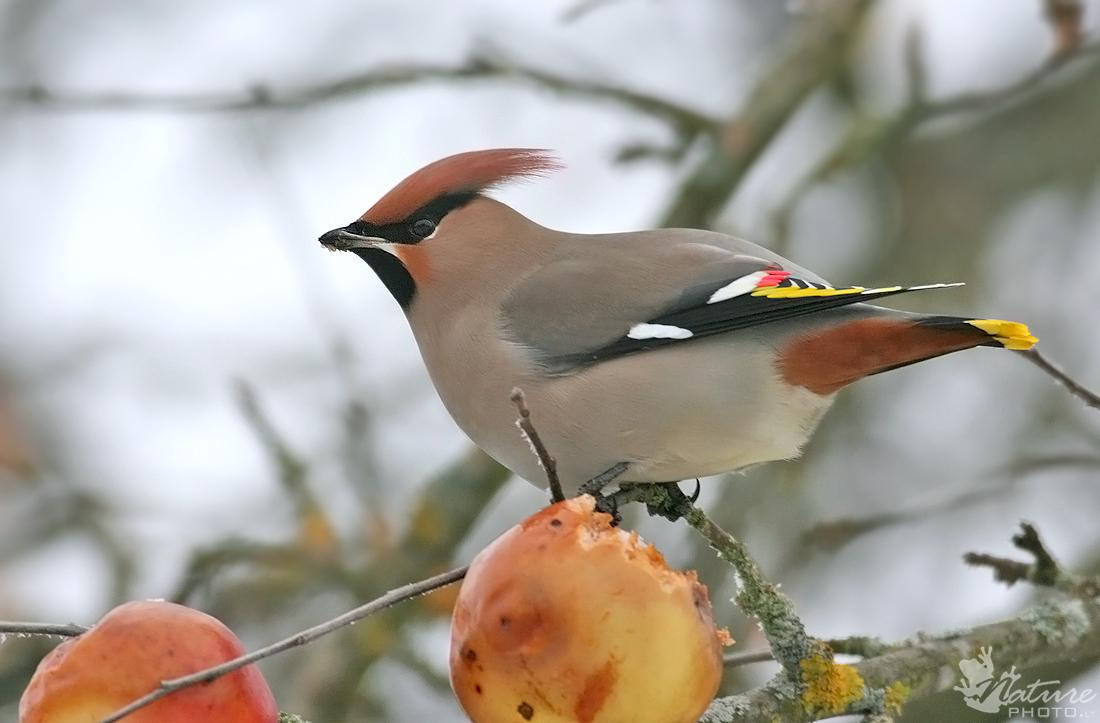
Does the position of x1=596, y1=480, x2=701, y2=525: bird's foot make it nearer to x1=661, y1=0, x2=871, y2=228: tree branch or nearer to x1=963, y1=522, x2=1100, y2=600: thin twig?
x1=963, y1=522, x2=1100, y2=600: thin twig

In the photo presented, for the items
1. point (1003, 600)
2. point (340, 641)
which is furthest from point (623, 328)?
point (1003, 600)

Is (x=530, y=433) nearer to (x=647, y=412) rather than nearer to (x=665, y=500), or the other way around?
(x=665, y=500)

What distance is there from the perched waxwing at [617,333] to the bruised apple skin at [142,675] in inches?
48.1

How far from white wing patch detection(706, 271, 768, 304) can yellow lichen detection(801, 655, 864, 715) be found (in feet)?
3.76

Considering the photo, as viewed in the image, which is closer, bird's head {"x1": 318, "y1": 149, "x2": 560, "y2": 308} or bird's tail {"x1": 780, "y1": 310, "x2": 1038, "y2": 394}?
bird's tail {"x1": 780, "y1": 310, "x2": 1038, "y2": 394}

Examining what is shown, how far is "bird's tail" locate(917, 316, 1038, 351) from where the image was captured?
9.19 ft

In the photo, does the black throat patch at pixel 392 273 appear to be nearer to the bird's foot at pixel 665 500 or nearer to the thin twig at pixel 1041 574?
the bird's foot at pixel 665 500

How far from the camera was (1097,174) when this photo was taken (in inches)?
253

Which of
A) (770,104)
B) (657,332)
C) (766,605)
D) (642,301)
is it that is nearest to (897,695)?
(766,605)

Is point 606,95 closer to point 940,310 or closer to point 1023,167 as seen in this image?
point 940,310

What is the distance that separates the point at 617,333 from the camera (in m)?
3.47

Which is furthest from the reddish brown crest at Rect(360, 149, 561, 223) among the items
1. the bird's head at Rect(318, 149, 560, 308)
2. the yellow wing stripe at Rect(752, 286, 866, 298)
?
the yellow wing stripe at Rect(752, 286, 866, 298)

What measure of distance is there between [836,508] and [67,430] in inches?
145

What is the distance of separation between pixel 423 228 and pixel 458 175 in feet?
0.67
